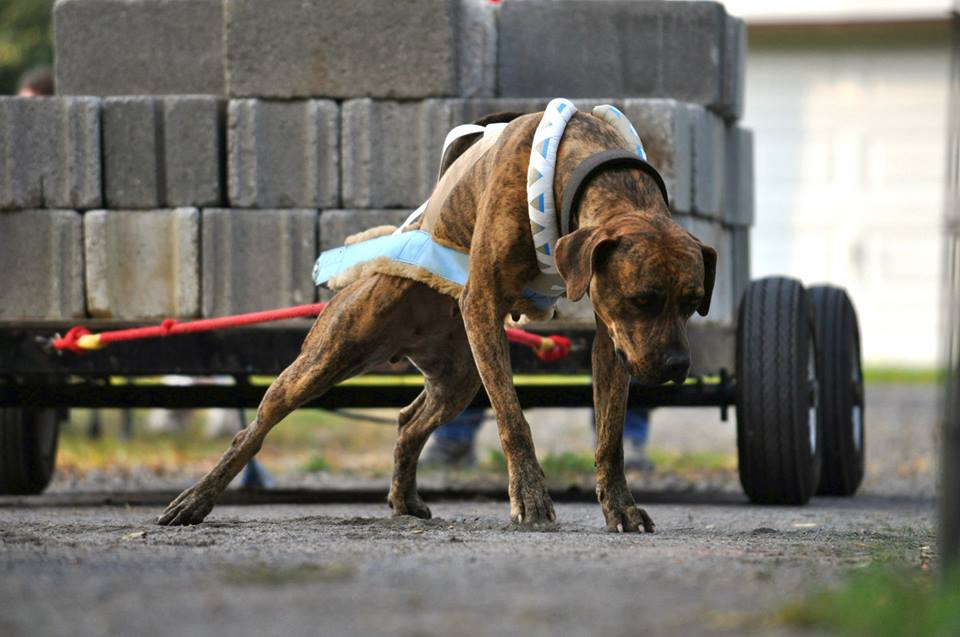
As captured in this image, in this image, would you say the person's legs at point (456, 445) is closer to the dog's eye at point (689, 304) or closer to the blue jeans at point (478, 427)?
the blue jeans at point (478, 427)

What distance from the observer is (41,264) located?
749 cm

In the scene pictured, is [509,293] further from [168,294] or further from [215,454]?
[215,454]

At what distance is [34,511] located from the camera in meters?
7.47

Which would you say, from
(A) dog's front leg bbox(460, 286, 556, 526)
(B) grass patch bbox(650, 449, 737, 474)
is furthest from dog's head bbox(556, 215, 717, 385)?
(B) grass patch bbox(650, 449, 737, 474)

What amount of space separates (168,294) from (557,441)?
7.99m

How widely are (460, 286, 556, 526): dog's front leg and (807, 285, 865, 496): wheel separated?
2.90 meters

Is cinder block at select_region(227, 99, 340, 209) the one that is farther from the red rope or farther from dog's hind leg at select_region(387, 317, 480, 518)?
dog's hind leg at select_region(387, 317, 480, 518)

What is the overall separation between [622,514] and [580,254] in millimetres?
972

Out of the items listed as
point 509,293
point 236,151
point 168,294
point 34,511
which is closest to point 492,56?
point 236,151

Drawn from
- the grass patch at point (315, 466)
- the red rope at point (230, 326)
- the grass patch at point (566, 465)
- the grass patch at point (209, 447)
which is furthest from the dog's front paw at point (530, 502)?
the grass patch at point (315, 466)

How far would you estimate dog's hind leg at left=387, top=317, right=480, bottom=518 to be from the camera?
646 centimetres

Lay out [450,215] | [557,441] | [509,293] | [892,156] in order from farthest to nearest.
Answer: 1. [892,156]
2. [557,441]
3. [450,215]
4. [509,293]

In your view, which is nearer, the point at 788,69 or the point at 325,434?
the point at 325,434

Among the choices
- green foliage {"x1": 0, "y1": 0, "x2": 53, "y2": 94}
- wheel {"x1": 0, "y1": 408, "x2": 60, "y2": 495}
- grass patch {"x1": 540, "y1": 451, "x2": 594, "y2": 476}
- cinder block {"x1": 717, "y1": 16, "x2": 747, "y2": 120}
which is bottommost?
grass patch {"x1": 540, "y1": 451, "x2": 594, "y2": 476}
